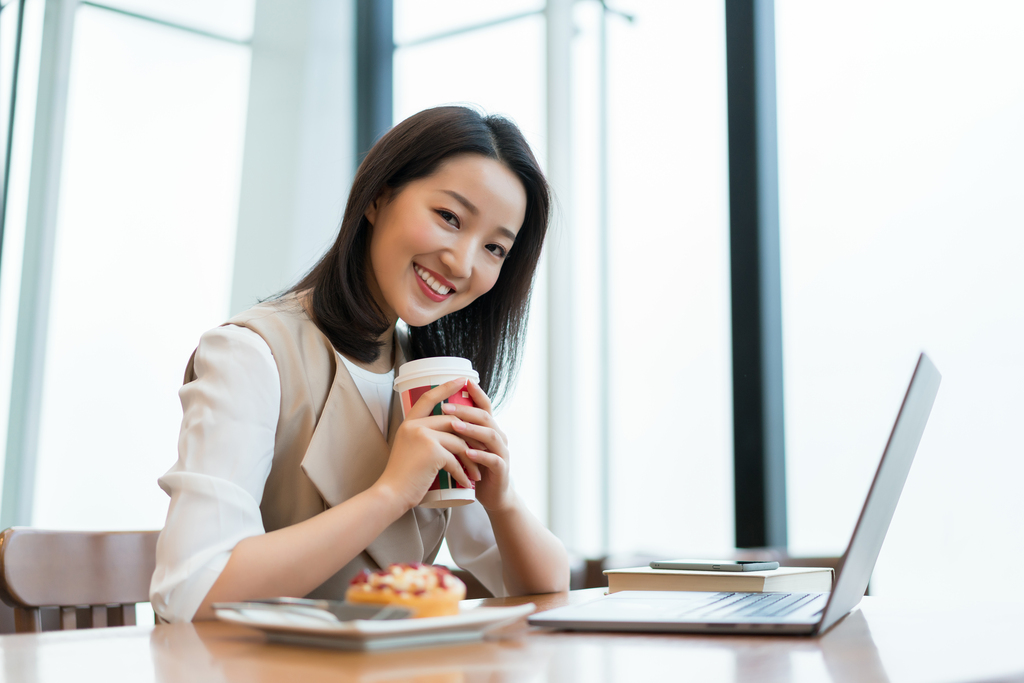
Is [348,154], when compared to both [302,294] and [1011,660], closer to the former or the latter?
[302,294]

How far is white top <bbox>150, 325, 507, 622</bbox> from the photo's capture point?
884 mm

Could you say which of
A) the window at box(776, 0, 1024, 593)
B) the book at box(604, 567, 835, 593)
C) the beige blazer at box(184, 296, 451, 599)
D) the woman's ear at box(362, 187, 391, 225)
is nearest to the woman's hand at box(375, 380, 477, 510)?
the beige blazer at box(184, 296, 451, 599)

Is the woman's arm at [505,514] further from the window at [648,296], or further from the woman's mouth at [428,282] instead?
the window at [648,296]

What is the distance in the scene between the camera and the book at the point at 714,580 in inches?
38.8

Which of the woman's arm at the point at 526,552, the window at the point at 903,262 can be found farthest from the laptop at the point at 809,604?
the window at the point at 903,262

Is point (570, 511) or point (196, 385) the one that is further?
point (570, 511)

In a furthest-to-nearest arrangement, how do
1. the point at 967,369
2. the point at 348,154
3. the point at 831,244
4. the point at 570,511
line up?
1. the point at 348,154
2. the point at 570,511
3. the point at 831,244
4. the point at 967,369

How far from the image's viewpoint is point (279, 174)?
3162 millimetres

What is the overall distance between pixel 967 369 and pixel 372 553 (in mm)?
1700

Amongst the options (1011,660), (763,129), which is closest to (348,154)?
(763,129)

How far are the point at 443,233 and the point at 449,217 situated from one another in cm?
3

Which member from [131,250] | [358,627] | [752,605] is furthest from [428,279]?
[131,250]

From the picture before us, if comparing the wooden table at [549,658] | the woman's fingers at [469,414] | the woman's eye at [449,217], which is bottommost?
the wooden table at [549,658]

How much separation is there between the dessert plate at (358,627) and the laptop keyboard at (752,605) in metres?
0.20
